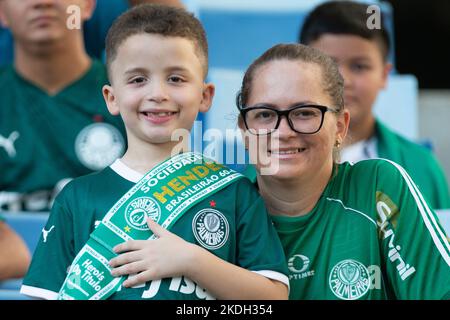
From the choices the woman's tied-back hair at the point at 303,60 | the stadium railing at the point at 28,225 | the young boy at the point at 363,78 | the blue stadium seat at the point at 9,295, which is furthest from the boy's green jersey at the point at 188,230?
the stadium railing at the point at 28,225

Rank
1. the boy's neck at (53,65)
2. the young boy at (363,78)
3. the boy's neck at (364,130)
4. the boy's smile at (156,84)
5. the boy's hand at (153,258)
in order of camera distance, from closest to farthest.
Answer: the boy's hand at (153,258)
the boy's smile at (156,84)
the young boy at (363,78)
the boy's neck at (364,130)
the boy's neck at (53,65)

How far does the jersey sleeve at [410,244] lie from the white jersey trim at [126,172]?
1.59 ft

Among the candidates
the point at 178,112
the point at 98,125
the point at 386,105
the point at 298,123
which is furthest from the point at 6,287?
the point at 386,105

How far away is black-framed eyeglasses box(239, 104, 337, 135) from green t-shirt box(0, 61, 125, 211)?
1074 millimetres

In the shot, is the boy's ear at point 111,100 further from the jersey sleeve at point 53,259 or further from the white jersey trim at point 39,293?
the white jersey trim at point 39,293

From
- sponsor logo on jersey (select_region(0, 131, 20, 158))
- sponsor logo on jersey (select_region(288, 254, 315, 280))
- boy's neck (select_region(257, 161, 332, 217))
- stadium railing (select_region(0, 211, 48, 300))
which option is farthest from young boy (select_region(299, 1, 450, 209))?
sponsor logo on jersey (select_region(0, 131, 20, 158))

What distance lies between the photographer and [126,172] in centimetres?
163

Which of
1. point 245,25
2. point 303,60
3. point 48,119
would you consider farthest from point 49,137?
point 303,60

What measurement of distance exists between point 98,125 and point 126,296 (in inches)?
50.5

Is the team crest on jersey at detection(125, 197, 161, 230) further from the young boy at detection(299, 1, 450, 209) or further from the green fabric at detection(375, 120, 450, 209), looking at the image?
the green fabric at detection(375, 120, 450, 209)

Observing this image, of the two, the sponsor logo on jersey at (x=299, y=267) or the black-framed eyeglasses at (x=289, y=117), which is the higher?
the black-framed eyeglasses at (x=289, y=117)

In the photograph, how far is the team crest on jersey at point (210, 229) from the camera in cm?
154

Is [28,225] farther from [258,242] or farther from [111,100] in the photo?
[258,242]
